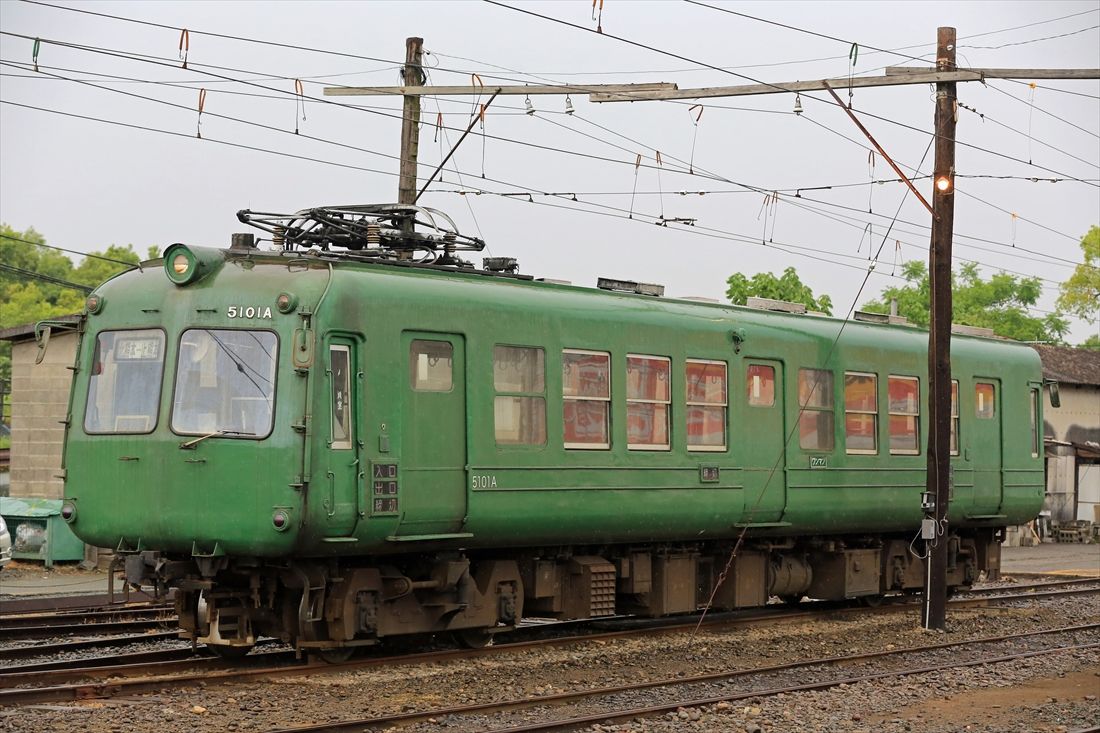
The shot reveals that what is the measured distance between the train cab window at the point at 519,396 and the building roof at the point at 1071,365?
31426 mm

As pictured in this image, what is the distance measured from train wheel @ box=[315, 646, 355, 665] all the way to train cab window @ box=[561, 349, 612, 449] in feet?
9.48

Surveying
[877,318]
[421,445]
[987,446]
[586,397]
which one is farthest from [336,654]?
[987,446]

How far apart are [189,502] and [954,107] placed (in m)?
10.1

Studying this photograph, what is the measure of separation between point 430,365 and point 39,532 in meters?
13.9

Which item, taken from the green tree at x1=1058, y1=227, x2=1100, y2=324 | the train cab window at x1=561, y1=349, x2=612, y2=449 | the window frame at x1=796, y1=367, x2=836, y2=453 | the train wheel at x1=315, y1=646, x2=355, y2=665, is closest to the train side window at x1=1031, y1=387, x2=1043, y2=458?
the window frame at x1=796, y1=367, x2=836, y2=453

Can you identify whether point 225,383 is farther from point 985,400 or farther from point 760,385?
point 985,400

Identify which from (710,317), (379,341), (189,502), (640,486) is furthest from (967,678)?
(189,502)

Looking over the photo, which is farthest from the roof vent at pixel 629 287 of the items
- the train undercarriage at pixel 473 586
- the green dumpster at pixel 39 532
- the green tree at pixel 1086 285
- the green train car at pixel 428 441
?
the green tree at pixel 1086 285

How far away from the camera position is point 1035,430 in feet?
71.3

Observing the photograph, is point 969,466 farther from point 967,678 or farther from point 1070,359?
point 1070,359

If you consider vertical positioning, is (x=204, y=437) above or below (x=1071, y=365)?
below

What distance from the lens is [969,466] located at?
20.1 meters

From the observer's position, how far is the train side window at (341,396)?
494 inches

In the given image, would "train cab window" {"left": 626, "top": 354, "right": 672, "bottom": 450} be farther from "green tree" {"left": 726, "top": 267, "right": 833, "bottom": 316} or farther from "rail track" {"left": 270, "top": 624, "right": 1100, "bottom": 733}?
"green tree" {"left": 726, "top": 267, "right": 833, "bottom": 316}
